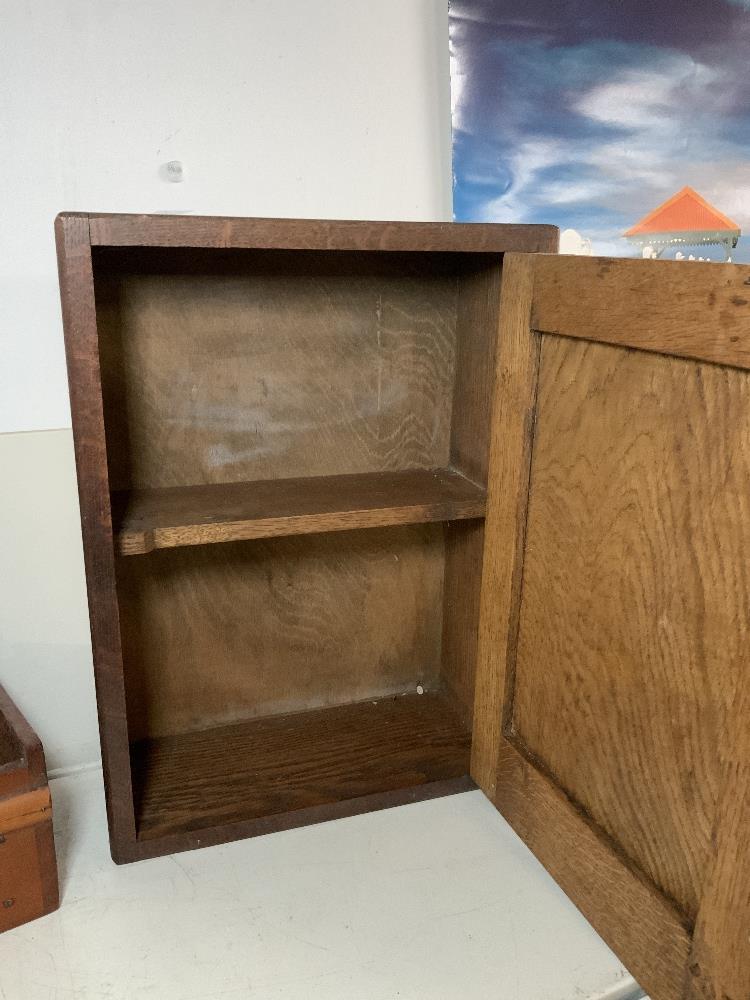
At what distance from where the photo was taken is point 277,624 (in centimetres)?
138

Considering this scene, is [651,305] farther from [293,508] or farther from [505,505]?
[293,508]

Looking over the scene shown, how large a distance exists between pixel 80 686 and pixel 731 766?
0.94 meters

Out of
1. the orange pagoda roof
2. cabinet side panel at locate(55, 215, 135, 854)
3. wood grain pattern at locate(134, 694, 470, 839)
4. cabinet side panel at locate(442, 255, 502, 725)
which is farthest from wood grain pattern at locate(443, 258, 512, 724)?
cabinet side panel at locate(55, 215, 135, 854)

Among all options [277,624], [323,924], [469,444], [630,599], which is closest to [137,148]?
[469,444]

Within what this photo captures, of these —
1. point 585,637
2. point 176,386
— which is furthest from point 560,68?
point 585,637

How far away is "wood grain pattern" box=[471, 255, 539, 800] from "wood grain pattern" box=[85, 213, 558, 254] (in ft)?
0.16

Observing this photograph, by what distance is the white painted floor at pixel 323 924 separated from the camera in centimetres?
92

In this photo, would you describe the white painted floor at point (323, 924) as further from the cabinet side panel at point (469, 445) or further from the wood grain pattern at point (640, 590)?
the cabinet side panel at point (469, 445)

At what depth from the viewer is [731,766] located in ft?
2.38

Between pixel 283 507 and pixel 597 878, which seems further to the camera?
pixel 283 507

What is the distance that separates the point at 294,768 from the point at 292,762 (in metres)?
0.02

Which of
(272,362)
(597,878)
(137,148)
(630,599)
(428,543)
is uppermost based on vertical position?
(137,148)

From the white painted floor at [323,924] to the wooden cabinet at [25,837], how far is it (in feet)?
0.09

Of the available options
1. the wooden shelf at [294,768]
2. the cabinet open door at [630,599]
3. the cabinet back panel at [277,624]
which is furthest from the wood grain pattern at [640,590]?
the cabinet back panel at [277,624]
